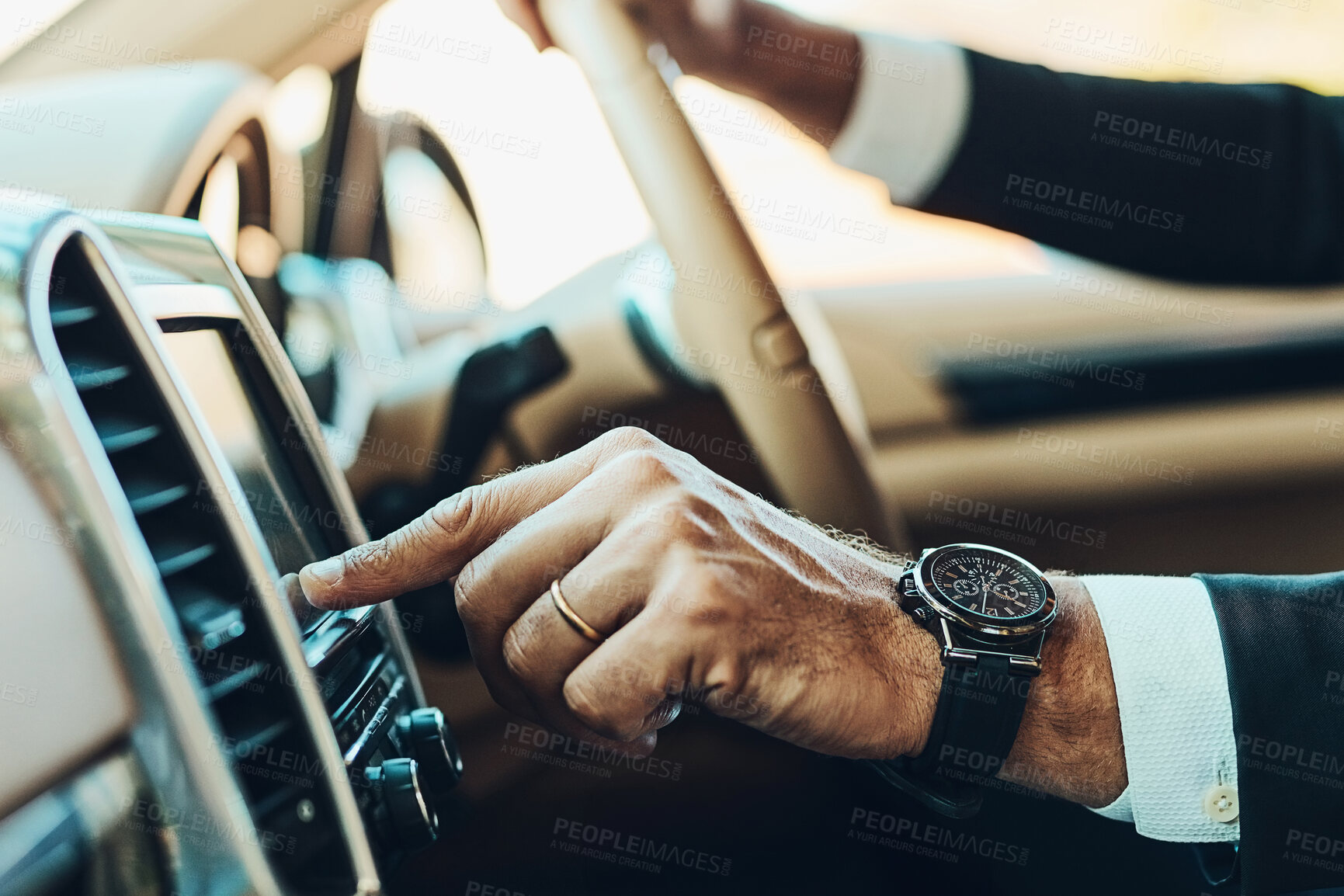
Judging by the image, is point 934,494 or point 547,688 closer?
point 547,688

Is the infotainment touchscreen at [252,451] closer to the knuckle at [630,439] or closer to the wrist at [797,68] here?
the knuckle at [630,439]

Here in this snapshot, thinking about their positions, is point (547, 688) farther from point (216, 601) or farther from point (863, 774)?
point (863, 774)

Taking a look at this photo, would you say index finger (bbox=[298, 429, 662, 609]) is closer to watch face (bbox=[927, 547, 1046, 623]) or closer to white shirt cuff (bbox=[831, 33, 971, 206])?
watch face (bbox=[927, 547, 1046, 623])

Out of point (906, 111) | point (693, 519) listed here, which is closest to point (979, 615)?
point (693, 519)

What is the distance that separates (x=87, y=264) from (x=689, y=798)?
106 centimetres

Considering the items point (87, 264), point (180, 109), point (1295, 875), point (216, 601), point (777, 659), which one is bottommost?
point (1295, 875)

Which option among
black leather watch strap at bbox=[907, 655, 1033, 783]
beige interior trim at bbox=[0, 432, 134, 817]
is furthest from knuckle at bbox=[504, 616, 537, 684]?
black leather watch strap at bbox=[907, 655, 1033, 783]

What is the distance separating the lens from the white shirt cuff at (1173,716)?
2.65 ft

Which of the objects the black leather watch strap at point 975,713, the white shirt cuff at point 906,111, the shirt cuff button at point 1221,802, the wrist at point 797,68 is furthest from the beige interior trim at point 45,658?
the white shirt cuff at point 906,111

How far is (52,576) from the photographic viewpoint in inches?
18.6

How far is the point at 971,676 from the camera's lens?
75cm

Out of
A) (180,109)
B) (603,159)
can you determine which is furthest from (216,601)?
(603,159)

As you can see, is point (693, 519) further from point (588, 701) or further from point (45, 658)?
point (45, 658)

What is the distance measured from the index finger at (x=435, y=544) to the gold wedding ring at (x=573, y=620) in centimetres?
9
